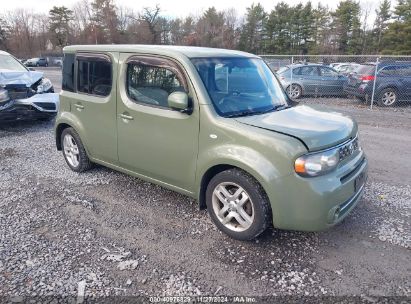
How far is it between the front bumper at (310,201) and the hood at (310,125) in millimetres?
296

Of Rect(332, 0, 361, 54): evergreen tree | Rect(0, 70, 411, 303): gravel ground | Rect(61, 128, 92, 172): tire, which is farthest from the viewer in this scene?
Rect(332, 0, 361, 54): evergreen tree

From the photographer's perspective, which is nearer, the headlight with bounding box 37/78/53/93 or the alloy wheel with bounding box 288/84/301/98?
the headlight with bounding box 37/78/53/93

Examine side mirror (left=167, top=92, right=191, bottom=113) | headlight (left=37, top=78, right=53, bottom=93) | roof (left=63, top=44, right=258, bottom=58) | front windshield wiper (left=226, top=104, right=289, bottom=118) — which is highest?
roof (left=63, top=44, right=258, bottom=58)

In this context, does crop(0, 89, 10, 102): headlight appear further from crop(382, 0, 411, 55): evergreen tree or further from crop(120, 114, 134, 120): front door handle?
crop(382, 0, 411, 55): evergreen tree

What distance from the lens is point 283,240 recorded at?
Result: 11.0ft

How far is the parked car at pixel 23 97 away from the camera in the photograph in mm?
7825

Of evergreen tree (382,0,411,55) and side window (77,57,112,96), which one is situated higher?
evergreen tree (382,0,411,55)

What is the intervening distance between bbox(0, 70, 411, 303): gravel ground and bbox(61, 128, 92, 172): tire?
0.32m

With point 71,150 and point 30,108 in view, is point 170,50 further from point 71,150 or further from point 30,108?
point 30,108

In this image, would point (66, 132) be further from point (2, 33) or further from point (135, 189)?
point (2, 33)

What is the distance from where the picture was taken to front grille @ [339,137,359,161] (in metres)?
3.10

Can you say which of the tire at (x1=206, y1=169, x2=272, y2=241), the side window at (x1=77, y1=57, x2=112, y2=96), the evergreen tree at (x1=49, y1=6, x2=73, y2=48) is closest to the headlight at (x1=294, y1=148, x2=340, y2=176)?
the tire at (x1=206, y1=169, x2=272, y2=241)

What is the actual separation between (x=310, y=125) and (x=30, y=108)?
7240 millimetres

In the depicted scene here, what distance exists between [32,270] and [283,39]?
222 ft
